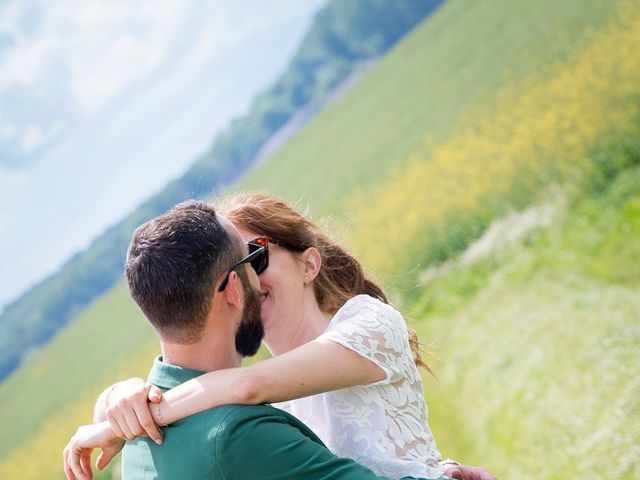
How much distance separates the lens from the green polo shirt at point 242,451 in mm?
2324

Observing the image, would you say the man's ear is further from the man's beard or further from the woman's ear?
the woman's ear

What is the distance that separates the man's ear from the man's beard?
39mm

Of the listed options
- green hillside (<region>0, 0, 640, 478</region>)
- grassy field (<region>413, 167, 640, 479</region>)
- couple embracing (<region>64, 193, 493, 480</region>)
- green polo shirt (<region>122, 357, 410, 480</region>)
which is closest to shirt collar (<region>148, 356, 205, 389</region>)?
couple embracing (<region>64, 193, 493, 480</region>)

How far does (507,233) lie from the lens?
12828mm

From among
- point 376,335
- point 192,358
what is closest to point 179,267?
point 192,358

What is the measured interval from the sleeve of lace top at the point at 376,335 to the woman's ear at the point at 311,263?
2.36ft

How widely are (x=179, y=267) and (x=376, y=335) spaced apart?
0.73 meters

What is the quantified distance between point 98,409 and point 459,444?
6171 millimetres

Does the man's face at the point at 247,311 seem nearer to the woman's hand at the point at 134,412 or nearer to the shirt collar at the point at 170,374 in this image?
the shirt collar at the point at 170,374

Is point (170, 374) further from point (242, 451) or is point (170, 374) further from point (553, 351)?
point (553, 351)

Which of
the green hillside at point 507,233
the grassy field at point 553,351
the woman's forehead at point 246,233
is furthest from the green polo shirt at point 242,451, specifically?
the grassy field at point 553,351

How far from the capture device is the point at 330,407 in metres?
2.98

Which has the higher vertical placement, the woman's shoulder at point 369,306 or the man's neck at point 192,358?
the man's neck at point 192,358

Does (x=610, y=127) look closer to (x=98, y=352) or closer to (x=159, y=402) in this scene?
(x=159, y=402)
